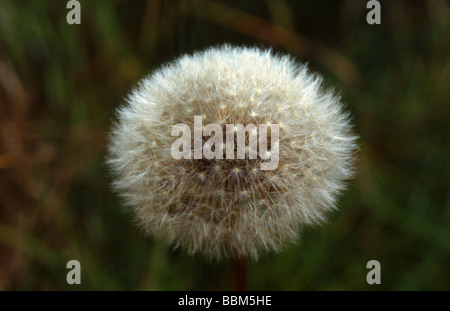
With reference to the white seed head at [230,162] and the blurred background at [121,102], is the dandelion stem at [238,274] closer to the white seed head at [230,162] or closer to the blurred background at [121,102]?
the white seed head at [230,162]

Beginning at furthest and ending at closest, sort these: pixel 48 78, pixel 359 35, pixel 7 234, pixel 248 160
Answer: pixel 359 35 < pixel 48 78 < pixel 7 234 < pixel 248 160

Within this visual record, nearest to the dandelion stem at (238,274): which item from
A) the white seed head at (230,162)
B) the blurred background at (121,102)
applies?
the white seed head at (230,162)

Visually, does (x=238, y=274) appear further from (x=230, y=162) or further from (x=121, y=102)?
(x=121, y=102)

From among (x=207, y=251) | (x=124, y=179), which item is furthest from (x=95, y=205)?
(x=207, y=251)

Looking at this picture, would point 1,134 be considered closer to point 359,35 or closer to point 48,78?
point 48,78

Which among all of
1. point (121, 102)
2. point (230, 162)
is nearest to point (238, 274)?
point (230, 162)

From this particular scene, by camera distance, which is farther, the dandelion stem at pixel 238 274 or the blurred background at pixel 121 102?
the blurred background at pixel 121 102
